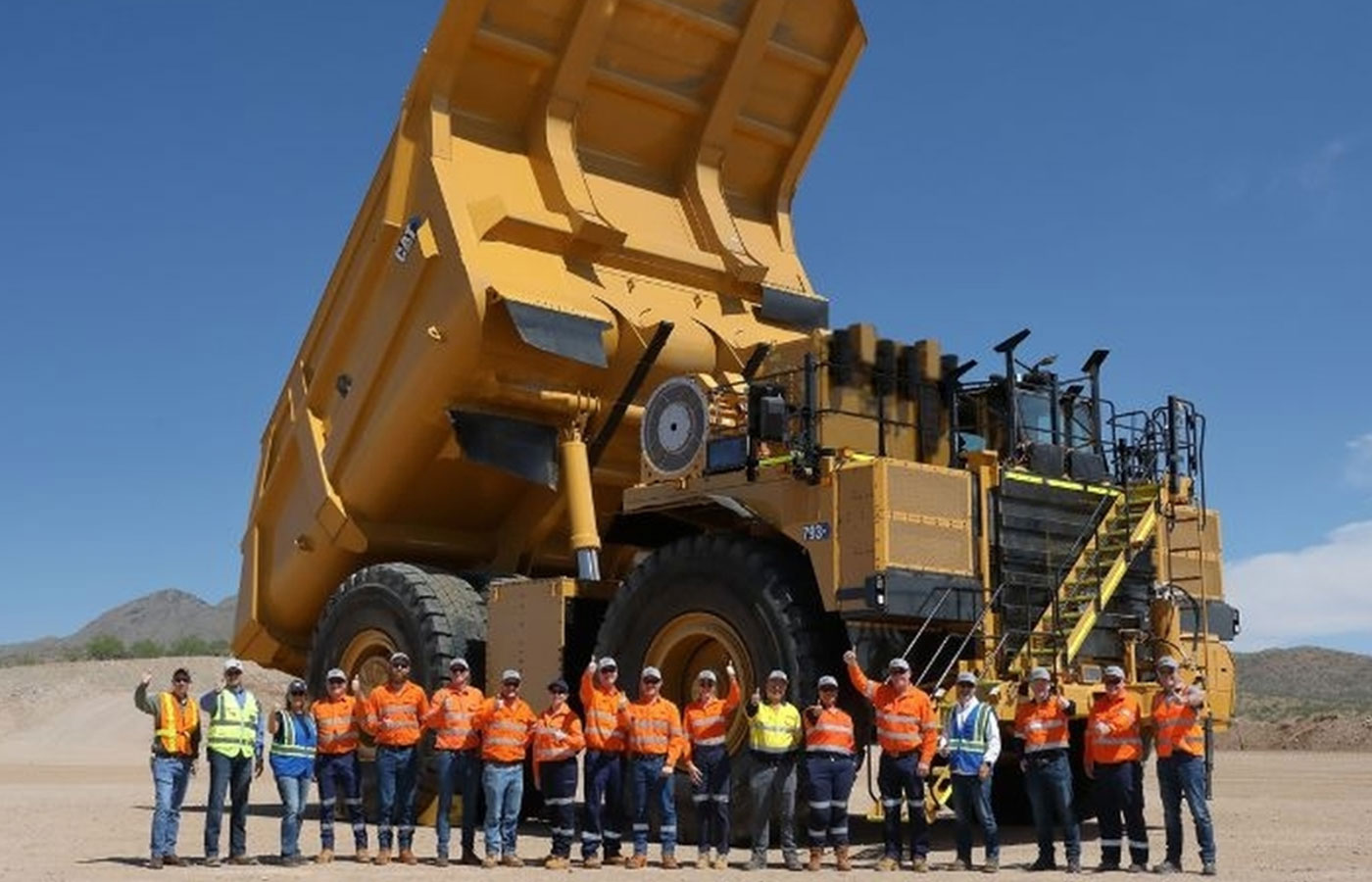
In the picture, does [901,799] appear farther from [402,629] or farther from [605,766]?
[402,629]

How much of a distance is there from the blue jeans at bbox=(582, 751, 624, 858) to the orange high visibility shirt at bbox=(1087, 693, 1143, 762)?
2611 mm

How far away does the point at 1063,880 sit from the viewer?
8.03 metres

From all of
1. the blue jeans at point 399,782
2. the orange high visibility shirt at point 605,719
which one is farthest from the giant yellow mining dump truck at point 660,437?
the blue jeans at point 399,782

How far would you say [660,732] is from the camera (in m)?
9.01

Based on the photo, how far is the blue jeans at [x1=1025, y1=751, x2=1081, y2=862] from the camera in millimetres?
8766

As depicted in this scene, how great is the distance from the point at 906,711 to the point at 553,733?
6.54 feet

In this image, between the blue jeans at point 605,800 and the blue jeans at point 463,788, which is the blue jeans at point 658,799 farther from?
the blue jeans at point 463,788

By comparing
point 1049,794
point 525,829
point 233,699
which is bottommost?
point 525,829

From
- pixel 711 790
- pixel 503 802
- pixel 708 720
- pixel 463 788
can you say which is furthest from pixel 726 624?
pixel 463 788

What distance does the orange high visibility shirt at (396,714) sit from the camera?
945 cm

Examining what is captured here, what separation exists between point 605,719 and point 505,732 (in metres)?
0.56

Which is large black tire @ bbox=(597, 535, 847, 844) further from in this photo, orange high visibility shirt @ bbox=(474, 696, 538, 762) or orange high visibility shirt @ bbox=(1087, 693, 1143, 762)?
orange high visibility shirt @ bbox=(1087, 693, 1143, 762)

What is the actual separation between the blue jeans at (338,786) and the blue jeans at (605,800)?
1.33 metres

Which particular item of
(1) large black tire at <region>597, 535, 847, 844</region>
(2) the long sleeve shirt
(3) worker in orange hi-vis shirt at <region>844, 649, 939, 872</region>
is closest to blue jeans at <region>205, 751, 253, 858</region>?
(2) the long sleeve shirt
